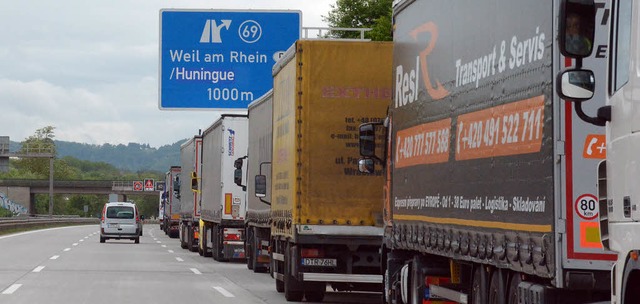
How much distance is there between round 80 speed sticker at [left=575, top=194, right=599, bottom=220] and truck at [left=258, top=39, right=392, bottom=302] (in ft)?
30.3

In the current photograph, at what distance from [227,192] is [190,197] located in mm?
12014

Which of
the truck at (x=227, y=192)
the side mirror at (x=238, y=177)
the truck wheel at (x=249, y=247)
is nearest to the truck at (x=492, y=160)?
the truck wheel at (x=249, y=247)

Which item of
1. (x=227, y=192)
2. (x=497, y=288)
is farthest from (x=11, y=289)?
(x=227, y=192)

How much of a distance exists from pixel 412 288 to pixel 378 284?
449 centimetres

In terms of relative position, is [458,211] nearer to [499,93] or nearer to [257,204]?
[499,93]

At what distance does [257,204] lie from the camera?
78.8ft

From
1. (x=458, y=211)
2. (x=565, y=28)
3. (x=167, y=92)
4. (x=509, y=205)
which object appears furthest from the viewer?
(x=167, y=92)

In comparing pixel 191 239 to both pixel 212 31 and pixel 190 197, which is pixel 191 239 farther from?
pixel 212 31

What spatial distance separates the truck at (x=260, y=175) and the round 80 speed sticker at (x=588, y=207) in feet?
45.4

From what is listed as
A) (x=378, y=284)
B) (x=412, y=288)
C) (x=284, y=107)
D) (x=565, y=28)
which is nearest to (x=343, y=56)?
(x=284, y=107)

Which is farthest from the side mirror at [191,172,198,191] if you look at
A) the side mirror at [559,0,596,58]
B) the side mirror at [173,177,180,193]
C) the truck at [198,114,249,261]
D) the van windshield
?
the side mirror at [559,0,596,58]

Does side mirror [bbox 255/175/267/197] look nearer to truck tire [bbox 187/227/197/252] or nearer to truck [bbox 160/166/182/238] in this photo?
truck tire [bbox 187/227/197/252]

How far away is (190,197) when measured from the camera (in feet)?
143

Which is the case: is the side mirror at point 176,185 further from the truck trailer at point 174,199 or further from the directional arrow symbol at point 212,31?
the directional arrow symbol at point 212,31
